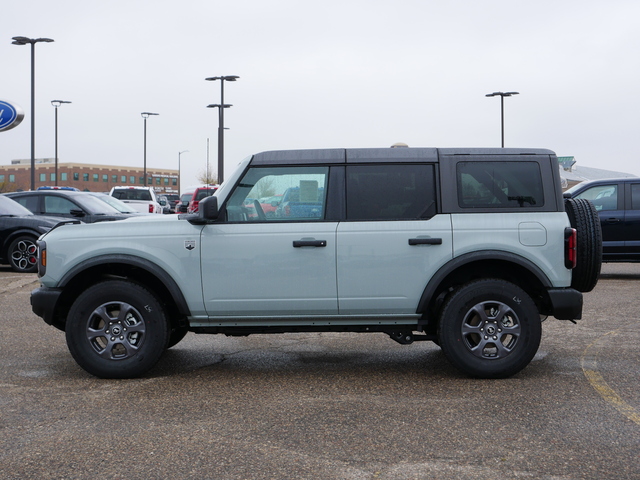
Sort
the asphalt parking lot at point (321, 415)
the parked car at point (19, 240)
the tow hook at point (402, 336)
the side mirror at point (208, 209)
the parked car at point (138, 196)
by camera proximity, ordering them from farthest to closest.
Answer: the parked car at point (138, 196) < the parked car at point (19, 240) < the tow hook at point (402, 336) < the side mirror at point (208, 209) < the asphalt parking lot at point (321, 415)

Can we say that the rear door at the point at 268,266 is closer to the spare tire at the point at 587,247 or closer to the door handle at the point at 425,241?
the door handle at the point at 425,241

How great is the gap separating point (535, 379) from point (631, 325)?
10.7 feet

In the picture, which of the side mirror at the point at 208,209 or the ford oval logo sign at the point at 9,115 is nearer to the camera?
the side mirror at the point at 208,209

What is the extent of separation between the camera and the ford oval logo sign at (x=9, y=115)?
56.0 feet

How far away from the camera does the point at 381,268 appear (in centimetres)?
628

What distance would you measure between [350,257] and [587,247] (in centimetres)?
188

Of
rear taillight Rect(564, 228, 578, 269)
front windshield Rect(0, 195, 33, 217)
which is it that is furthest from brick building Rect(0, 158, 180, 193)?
rear taillight Rect(564, 228, 578, 269)

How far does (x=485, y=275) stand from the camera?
21.6 ft

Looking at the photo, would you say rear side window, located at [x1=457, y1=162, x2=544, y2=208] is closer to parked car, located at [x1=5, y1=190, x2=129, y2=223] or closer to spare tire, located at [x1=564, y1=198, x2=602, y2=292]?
spare tire, located at [x1=564, y1=198, x2=602, y2=292]

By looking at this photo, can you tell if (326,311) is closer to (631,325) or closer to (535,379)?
(535,379)

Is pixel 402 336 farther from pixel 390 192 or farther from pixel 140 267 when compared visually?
pixel 140 267

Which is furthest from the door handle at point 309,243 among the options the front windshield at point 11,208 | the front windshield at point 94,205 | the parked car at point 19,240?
the front windshield at point 94,205

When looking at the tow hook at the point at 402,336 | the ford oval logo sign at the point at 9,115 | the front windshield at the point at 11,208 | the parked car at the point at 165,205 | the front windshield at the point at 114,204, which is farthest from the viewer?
the parked car at the point at 165,205

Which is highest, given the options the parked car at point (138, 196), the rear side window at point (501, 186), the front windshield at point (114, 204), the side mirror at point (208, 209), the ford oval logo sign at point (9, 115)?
the ford oval logo sign at point (9, 115)
